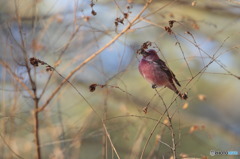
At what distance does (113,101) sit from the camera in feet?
17.8

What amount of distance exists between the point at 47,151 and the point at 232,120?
2.89 meters

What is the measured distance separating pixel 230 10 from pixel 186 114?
4.92ft

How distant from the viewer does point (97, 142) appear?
5.61 meters

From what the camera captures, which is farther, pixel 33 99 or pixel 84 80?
pixel 84 80

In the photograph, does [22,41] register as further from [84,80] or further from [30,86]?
[84,80]

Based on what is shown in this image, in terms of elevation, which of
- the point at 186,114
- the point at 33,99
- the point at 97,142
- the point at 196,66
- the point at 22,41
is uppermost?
the point at 196,66

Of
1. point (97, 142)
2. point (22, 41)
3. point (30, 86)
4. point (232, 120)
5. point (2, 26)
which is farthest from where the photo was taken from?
point (232, 120)

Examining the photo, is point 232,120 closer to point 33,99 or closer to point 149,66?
point 149,66

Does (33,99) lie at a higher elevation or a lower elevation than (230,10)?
lower

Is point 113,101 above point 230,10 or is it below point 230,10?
below

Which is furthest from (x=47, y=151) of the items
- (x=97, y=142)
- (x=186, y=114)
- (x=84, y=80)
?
(x=186, y=114)

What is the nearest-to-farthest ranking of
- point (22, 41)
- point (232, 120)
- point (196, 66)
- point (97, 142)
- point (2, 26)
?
point (22, 41)
point (2, 26)
point (196, 66)
point (97, 142)
point (232, 120)

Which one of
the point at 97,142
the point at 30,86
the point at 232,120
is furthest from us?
the point at 232,120

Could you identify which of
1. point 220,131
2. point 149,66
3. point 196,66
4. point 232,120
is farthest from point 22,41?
point 232,120
